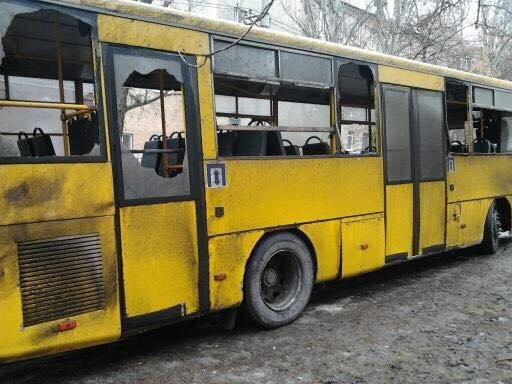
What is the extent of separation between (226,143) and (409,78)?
2.94 m

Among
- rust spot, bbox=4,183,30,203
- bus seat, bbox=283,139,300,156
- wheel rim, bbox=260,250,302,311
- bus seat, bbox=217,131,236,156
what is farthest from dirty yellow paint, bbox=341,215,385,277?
rust spot, bbox=4,183,30,203

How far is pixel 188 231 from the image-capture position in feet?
14.0

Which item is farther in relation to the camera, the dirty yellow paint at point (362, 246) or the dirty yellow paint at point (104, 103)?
the dirty yellow paint at point (362, 246)

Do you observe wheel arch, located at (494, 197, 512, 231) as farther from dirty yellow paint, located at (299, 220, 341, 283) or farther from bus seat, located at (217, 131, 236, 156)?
bus seat, located at (217, 131, 236, 156)

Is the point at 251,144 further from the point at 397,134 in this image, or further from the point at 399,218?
the point at 399,218

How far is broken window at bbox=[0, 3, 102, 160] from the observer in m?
4.29

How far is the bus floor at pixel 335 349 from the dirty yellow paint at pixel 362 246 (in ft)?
1.41

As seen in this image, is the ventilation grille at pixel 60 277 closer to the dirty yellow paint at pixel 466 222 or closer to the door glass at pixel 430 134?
the door glass at pixel 430 134

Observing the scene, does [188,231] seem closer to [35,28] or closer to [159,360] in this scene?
[159,360]

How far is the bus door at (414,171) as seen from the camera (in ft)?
20.4

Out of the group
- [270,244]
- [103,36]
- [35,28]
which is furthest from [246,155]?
[35,28]

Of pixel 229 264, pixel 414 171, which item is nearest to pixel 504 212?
pixel 414 171

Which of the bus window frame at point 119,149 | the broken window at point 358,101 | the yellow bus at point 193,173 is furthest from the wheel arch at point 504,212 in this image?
the bus window frame at point 119,149

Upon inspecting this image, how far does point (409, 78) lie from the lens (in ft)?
21.5
